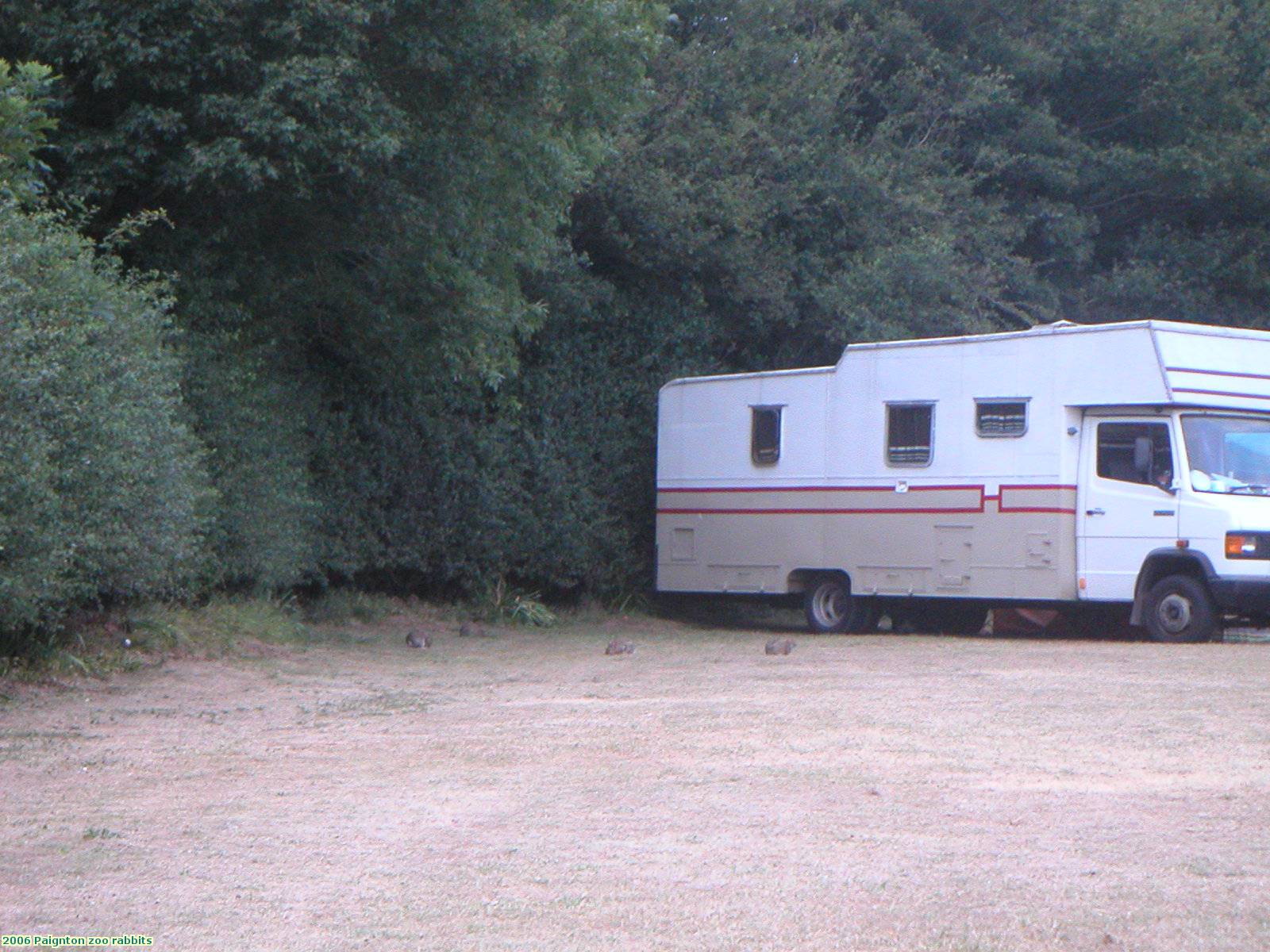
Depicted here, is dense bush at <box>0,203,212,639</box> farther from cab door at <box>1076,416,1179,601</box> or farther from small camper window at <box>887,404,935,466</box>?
cab door at <box>1076,416,1179,601</box>

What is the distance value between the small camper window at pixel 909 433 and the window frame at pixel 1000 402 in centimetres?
53

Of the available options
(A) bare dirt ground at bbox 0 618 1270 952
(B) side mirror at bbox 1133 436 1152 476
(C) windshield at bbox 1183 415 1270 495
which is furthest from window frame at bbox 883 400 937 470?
(A) bare dirt ground at bbox 0 618 1270 952

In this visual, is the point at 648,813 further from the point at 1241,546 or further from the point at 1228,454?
the point at 1228,454

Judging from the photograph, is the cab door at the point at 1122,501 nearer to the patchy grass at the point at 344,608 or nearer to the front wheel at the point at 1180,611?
the front wheel at the point at 1180,611

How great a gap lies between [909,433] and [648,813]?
1082cm

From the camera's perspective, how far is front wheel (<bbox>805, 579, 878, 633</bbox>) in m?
17.8

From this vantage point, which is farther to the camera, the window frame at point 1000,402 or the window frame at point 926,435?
the window frame at point 926,435

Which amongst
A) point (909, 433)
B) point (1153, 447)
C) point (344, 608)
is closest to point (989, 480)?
point (909, 433)

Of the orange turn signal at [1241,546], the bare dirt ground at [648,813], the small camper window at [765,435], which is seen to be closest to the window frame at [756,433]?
the small camper window at [765,435]

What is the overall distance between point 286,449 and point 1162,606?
8931 millimetres

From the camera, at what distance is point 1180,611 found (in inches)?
589

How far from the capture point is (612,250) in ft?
66.1

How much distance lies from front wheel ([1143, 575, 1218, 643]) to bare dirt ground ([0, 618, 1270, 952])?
3037 mm

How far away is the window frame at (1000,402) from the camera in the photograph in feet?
52.3
